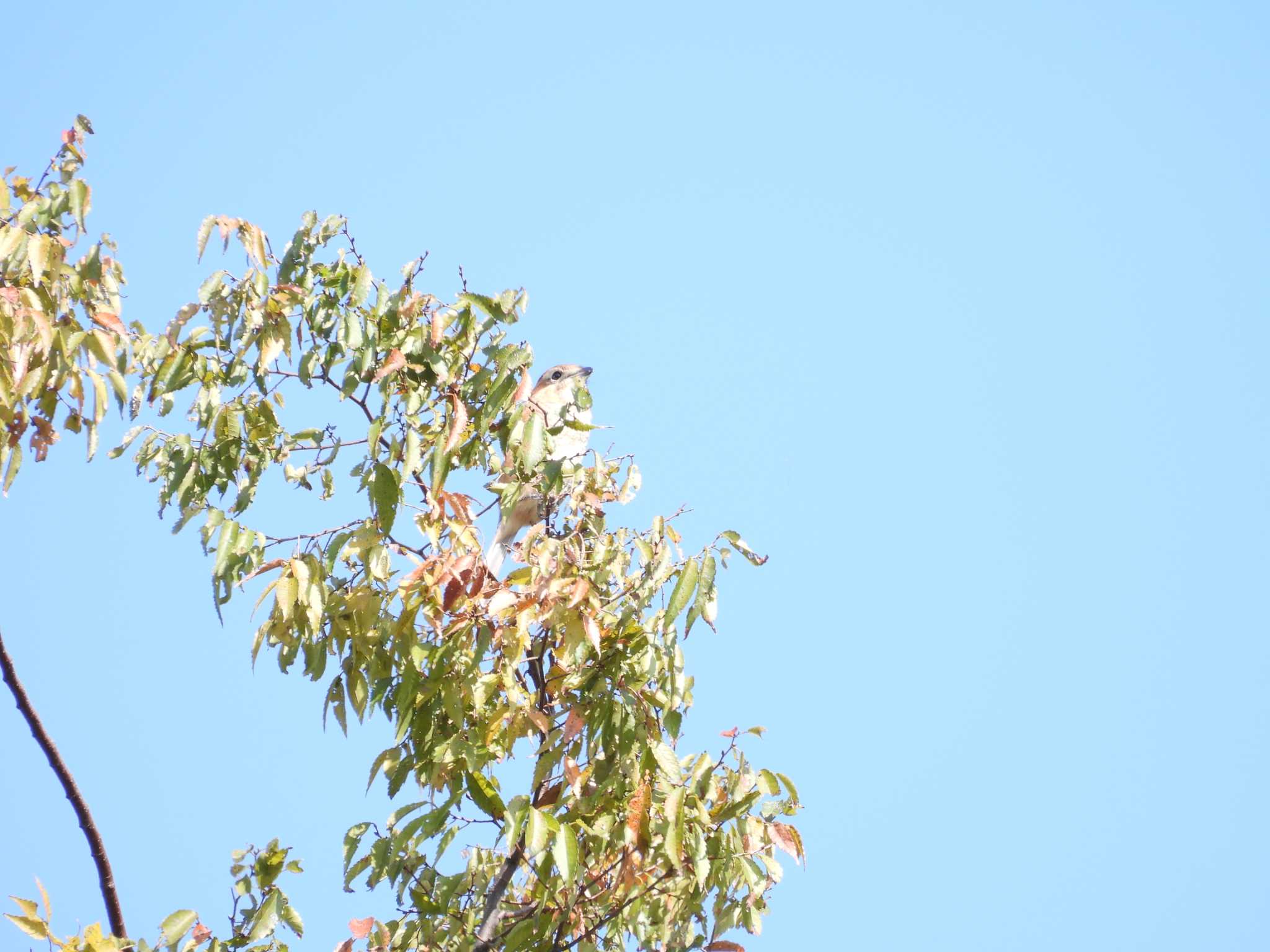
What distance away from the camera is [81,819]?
3.74m

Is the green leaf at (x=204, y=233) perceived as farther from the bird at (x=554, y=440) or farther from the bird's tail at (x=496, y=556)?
the bird's tail at (x=496, y=556)

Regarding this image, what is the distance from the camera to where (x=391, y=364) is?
4398mm

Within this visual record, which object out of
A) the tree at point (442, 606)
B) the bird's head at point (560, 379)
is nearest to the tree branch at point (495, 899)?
the tree at point (442, 606)

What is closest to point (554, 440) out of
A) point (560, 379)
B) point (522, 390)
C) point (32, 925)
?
point (522, 390)

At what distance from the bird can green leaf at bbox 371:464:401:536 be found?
34 cm

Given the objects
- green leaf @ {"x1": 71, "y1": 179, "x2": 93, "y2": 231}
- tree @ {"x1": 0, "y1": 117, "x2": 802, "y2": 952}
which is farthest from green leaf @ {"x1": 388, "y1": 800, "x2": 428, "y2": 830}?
green leaf @ {"x1": 71, "y1": 179, "x2": 93, "y2": 231}

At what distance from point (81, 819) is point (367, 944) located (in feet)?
3.43

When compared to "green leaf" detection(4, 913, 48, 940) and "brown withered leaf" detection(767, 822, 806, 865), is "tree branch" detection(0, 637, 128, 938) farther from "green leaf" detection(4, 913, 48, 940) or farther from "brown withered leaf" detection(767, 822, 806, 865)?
"brown withered leaf" detection(767, 822, 806, 865)

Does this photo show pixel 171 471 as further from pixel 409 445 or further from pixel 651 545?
pixel 651 545

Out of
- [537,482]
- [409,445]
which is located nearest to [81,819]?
[409,445]

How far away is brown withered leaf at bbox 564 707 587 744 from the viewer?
13.2ft

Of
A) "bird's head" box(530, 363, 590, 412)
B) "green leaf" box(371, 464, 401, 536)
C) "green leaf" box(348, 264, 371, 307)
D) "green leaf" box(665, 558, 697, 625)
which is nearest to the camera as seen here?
"green leaf" box(665, 558, 697, 625)

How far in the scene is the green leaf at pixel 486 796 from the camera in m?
4.13

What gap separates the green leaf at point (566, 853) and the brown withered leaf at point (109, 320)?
2042 mm
